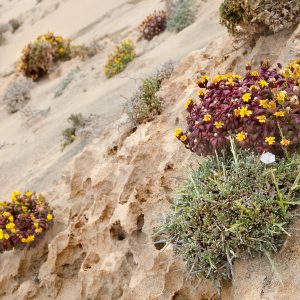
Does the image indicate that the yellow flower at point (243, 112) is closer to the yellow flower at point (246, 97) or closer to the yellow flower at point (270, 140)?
the yellow flower at point (246, 97)

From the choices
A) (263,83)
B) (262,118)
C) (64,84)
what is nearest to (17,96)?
(64,84)

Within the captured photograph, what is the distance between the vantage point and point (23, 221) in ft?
17.5

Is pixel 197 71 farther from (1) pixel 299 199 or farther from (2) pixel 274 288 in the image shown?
(2) pixel 274 288

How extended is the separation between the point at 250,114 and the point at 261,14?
1.81 meters

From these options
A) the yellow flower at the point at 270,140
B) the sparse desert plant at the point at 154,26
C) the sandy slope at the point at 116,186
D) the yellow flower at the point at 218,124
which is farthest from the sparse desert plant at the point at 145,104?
the sparse desert plant at the point at 154,26

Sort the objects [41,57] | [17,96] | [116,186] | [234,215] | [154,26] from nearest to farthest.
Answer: [234,215] < [116,186] < [17,96] < [154,26] < [41,57]

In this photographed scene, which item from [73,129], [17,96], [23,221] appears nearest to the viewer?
[23,221]

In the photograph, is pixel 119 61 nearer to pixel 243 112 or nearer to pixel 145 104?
pixel 145 104

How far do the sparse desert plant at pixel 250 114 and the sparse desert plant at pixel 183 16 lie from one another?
5850 millimetres

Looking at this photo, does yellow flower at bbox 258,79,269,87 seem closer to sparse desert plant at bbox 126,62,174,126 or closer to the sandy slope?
the sandy slope

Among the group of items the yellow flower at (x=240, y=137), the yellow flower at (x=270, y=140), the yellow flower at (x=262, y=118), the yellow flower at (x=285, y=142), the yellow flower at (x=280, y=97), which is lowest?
the yellow flower at (x=285, y=142)

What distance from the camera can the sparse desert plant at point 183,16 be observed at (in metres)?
9.33

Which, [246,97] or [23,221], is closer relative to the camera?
[246,97]

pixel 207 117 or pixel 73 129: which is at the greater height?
pixel 207 117
